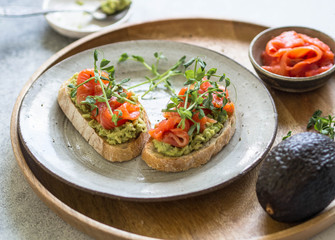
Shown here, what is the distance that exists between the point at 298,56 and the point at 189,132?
1.13m

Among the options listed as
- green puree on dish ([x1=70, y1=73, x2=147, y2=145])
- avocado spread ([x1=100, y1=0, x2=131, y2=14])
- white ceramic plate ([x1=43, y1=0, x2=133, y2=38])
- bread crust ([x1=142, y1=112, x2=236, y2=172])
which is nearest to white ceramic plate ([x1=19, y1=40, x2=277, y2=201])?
bread crust ([x1=142, y1=112, x2=236, y2=172])

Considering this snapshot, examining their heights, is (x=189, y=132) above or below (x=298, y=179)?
below

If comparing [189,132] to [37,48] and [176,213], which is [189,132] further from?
[37,48]

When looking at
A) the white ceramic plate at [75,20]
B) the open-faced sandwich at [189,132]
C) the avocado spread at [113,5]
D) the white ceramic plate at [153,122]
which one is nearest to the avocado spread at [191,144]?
the open-faced sandwich at [189,132]

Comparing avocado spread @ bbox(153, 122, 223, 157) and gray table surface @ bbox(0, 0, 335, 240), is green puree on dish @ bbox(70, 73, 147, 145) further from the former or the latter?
gray table surface @ bbox(0, 0, 335, 240)

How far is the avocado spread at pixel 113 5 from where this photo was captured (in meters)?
4.20

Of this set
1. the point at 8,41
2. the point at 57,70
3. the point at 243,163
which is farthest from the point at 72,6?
the point at 243,163

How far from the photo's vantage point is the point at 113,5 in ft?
13.8

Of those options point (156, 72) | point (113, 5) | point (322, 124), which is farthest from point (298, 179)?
point (113, 5)

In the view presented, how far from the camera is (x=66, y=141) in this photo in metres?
2.90

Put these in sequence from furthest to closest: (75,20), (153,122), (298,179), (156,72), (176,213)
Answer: (75,20) < (156,72) < (153,122) < (176,213) < (298,179)

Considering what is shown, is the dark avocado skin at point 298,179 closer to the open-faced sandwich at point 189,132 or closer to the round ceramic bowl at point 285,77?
the open-faced sandwich at point 189,132

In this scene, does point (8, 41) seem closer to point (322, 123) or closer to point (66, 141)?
point (66, 141)

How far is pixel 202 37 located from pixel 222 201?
1.78m
